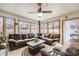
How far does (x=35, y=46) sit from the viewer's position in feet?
7.56

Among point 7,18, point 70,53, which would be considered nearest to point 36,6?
point 7,18

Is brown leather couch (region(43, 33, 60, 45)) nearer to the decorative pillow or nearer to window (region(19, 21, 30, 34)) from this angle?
the decorative pillow

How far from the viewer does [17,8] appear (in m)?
2.34

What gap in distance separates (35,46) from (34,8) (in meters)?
0.77

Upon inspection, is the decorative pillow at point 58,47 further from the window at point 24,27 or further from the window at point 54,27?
the window at point 24,27

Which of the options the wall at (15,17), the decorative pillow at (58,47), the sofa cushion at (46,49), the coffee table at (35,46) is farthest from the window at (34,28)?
the decorative pillow at (58,47)

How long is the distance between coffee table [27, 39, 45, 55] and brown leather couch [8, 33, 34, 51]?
11cm

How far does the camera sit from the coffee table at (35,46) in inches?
90.5

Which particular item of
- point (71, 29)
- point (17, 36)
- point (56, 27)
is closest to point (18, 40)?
point (17, 36)

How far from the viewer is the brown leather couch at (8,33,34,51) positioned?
92.0 inches

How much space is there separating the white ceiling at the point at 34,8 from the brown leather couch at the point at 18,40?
413 millimetres

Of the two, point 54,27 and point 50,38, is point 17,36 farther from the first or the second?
point 54,27

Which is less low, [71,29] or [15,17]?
[15,17]

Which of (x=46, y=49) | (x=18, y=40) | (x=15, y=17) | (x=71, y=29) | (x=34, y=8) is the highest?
(x=34, y=8)
